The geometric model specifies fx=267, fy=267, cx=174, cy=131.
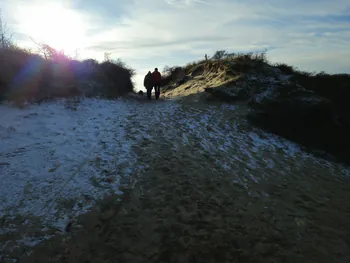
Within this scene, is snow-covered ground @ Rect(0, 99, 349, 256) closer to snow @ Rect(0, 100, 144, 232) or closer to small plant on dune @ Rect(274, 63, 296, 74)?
snow @ Rect(0, 100, 144, 232)

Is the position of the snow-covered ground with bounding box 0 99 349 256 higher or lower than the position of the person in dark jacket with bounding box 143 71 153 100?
lower

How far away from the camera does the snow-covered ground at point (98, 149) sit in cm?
550

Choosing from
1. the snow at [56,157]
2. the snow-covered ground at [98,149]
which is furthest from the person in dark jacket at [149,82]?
the snow at [56,157]

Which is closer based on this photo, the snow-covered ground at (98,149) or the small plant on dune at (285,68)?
the snow-covered ground at (98,149)

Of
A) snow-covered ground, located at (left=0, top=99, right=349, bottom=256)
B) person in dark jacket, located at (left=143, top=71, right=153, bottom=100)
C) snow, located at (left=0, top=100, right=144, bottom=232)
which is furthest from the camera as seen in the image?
person in dark jacket, located at (left=143, top=71, right=153, bottom=100)

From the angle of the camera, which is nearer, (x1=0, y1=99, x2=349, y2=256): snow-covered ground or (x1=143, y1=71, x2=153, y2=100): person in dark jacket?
(x1=0, y1=99, x2=349, y2=256): snow-covered ground

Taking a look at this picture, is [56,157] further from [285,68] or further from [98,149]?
[285,68]

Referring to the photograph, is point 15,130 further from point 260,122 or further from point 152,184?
point 260,122

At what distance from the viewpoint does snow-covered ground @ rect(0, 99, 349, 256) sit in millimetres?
5500

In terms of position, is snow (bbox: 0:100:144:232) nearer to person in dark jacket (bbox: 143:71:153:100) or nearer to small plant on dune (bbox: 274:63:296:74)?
person in dark jacket (bbox: 143:71:153:100)

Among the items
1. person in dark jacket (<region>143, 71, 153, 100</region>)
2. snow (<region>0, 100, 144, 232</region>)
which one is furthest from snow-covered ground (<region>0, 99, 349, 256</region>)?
person in dark jacket (<region>143, 71, 153, 100</region>)

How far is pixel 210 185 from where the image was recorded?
6.74 meters

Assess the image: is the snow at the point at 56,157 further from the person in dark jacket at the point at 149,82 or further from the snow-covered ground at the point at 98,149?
the person in dark jacket at the point at 149,82

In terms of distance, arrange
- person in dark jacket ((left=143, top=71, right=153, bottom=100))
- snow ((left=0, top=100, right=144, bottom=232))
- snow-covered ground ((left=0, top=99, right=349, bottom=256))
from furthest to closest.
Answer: person in dark jacket ((left=143, top=71, right=153, bottom=100)) → snow-covered ground ((left=0, top=99, right=349, bottom=256)) → snow ((left=0, top=100, right=144, bottom=232))
